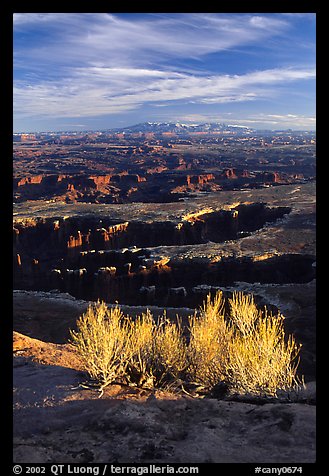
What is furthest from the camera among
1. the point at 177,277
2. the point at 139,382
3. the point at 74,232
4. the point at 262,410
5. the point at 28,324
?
the point at 74,232

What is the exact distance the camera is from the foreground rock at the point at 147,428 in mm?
5145

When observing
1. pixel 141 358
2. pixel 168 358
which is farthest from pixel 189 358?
pixel 141 358

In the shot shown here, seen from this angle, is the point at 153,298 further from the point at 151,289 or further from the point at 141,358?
the point at 141,358

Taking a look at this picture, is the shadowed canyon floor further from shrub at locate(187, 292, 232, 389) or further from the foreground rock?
shrub at locate(187, 292, 232, 389)

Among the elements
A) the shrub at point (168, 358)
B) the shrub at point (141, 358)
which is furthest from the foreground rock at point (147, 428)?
the shrub at point (168, 358)

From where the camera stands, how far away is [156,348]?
9.15m

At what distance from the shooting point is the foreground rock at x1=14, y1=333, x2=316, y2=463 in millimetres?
5145

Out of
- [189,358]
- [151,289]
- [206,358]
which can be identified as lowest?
[151,289]

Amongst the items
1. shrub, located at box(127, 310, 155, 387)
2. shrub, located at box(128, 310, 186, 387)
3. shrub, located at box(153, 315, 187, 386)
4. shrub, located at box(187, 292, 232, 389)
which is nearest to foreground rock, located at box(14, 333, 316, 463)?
shrub, located at box(127, 310, 155, 387)

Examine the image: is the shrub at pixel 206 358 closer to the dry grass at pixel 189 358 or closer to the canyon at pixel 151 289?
the dry grass at pixel 189 358

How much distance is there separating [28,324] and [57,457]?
17.4m

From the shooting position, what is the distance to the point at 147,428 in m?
5.98
